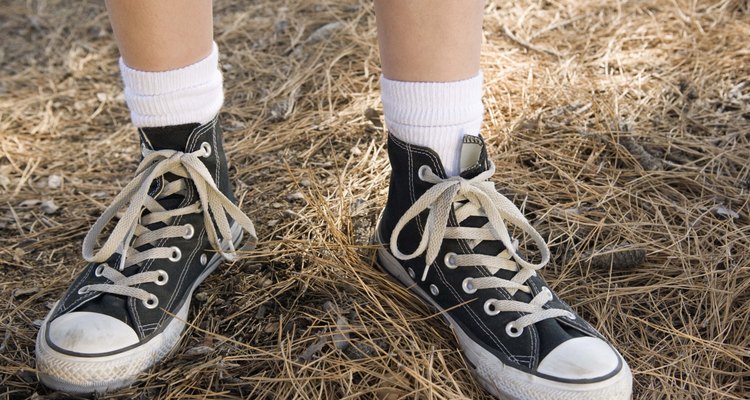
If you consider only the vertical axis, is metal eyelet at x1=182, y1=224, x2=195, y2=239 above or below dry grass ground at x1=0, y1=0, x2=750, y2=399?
above

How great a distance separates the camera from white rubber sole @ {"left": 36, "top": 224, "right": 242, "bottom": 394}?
1.11 m

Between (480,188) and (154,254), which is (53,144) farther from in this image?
(480,188)

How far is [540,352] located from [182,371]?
23.7 inches

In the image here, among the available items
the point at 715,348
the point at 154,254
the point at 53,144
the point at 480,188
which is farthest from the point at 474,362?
the point at 53,144

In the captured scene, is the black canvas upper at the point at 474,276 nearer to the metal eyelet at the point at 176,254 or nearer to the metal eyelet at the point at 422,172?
the metal eyelet at the point at 422,172

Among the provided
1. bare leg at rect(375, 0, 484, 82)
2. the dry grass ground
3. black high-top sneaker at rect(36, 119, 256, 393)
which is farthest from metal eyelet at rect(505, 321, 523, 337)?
black high-top sneaker at rect(36, 119, 256, 393)

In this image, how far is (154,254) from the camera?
1.24m

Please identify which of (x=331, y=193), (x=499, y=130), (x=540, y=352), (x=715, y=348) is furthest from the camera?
(x=499, y=130)

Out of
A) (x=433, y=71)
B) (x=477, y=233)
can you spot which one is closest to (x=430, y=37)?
(x=433, y=71)

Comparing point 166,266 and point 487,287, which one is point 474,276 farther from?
point 166,266

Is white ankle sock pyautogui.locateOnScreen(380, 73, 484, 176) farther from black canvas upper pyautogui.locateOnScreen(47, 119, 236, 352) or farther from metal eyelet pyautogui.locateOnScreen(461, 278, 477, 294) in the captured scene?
black canvas upper pyautogui.locateOnScreen(47, 119, 236, 352)

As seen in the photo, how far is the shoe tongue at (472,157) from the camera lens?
115 centimetres

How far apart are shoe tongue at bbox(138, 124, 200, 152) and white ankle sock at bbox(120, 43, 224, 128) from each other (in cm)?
1

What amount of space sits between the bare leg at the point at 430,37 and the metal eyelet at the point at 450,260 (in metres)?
0.30
